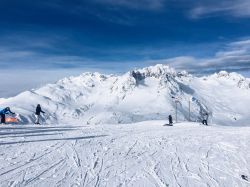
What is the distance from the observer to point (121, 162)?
1858cm

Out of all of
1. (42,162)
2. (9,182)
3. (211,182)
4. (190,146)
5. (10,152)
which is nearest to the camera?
(9,182)

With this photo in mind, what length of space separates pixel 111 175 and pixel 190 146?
10302 millimetres

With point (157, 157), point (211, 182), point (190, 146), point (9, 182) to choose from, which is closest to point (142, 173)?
point (211, 182)

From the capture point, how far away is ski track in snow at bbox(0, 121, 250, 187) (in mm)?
14941

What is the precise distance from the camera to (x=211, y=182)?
15.6 metres

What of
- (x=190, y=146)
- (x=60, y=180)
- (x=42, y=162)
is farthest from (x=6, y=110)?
(x=60, y=180)

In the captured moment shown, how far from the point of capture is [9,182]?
1359cm

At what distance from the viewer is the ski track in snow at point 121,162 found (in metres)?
14.9

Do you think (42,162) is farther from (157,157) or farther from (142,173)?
(157,157)

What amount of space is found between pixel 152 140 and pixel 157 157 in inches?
279

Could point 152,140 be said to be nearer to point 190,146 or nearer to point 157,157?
point 190,146

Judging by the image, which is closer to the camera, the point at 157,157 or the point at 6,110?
the point at 157,157

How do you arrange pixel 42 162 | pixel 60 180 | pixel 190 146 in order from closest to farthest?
pixel 60 180 < pixel 42 162 < pixel 190 146

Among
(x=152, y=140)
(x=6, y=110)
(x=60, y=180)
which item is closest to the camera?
(x=60, y=180)
